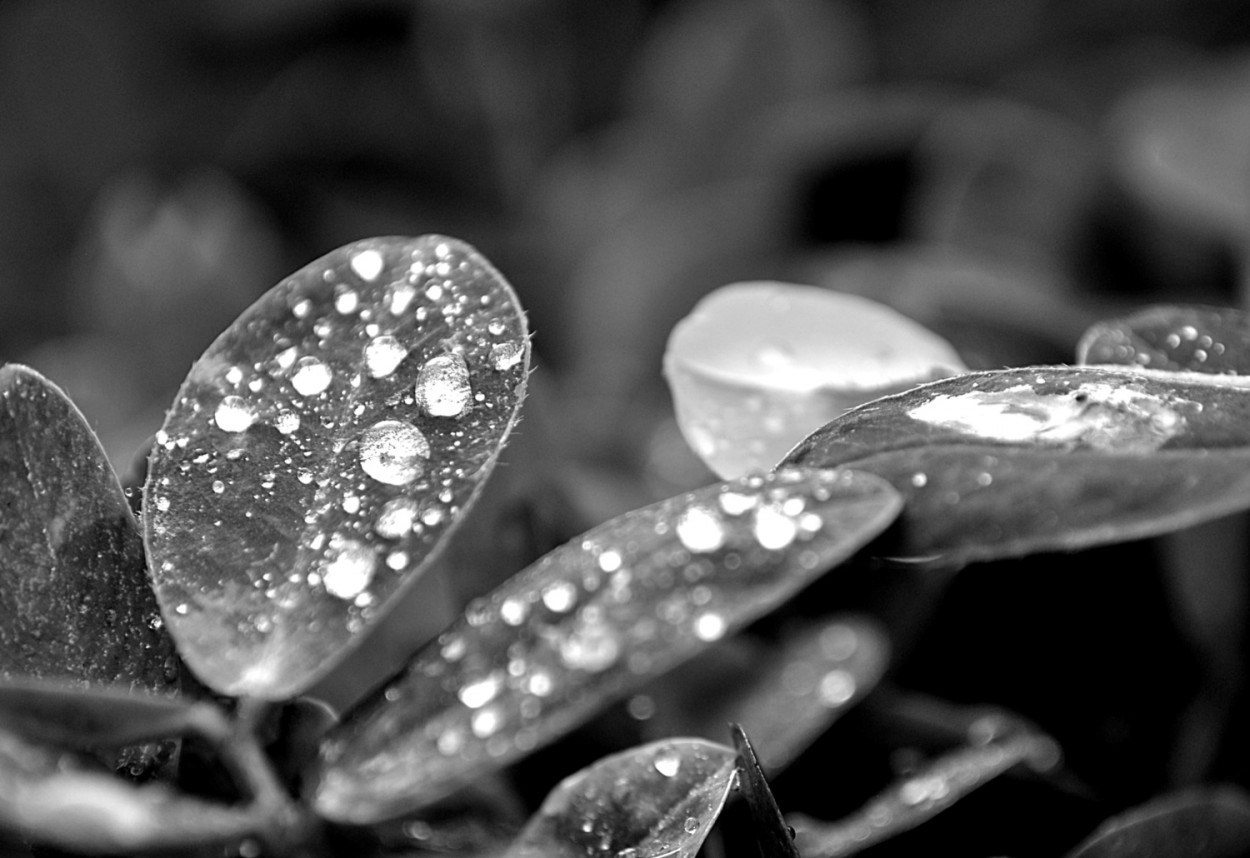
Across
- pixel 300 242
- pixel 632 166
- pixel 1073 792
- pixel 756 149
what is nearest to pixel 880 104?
pixel 756 149

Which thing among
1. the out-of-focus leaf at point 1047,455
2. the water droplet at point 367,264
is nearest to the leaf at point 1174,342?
the out-of-focus leaf at point 1047,455

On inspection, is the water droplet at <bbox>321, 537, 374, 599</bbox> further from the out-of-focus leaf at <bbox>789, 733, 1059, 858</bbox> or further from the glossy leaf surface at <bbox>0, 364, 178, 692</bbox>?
the out-of-focus leaf at <bbox>789, 733, 1059, 858</bbox>

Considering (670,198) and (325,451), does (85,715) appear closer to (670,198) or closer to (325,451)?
(325,451)

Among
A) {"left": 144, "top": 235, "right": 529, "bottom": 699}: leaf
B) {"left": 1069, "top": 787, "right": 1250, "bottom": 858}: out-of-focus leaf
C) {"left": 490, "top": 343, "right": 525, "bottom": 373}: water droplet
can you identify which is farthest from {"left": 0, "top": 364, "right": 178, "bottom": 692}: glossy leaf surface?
{"left": 1069, "top": 787, "right": 1250, "bottom": 858}: out-of-focus leaf

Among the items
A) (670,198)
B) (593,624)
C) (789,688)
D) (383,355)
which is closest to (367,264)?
(383,355)

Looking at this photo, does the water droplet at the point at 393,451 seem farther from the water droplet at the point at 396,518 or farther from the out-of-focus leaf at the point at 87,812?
the out-of-focus leaf at the point at 87,812

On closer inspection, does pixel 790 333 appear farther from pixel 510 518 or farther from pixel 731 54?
pixel 731 54

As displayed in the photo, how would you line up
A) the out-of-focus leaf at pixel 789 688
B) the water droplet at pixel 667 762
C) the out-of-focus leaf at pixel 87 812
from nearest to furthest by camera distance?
the out-of-focus leaf at pixel 87 812 → the water droplet at pixel 667 762 → the out-of-focus leaf at pixel 789 688
